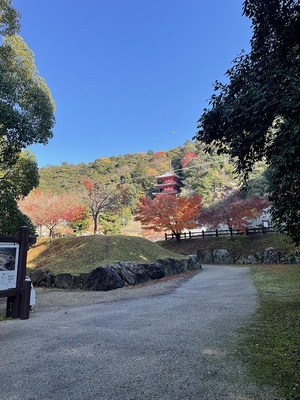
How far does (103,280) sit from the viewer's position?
949cm

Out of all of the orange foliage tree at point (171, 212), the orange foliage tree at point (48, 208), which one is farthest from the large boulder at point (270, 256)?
the orange foliage tree at point (48, 208)

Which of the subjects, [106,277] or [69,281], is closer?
[106,277]

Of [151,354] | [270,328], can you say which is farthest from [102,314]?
[270,328]

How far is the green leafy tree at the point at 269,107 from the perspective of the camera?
3.80 metres

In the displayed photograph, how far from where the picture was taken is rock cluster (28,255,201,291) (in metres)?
9.52

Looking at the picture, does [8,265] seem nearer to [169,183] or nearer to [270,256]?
[270,256]

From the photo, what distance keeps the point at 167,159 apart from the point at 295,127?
6166cm

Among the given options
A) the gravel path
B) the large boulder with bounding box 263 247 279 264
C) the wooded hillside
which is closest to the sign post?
the gravel path

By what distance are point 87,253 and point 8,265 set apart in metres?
7.20

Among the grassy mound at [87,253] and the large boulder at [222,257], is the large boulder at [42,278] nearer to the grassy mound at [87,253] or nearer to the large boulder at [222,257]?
the grassy mound at [87,253]

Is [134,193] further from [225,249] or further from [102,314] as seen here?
[102,314]

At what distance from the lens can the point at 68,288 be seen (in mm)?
9961

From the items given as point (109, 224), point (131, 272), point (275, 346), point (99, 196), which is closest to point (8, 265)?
point (275, 346)

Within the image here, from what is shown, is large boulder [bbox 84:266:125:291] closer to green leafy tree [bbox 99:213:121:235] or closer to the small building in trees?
green leafy tree [bbox 99:213:121:235]
